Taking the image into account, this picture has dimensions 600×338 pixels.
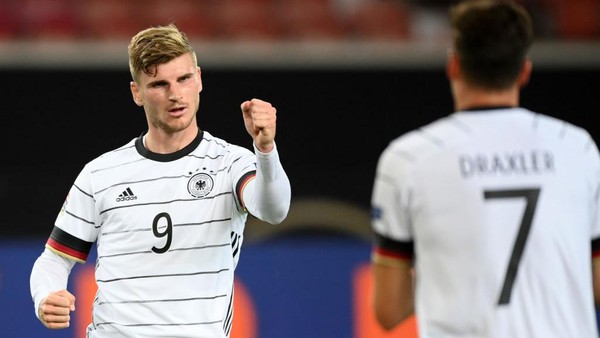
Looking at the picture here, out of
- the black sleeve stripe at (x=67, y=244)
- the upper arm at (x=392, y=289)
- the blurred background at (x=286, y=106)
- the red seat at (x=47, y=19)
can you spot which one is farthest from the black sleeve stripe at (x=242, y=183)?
the red seat at (x=47, y=19)

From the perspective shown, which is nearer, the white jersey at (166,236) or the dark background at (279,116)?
the white jersey at (166,236)

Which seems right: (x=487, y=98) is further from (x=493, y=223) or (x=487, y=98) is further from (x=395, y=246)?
(x=395, y=246)

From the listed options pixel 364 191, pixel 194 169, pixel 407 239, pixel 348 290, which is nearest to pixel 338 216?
pixel 364 191

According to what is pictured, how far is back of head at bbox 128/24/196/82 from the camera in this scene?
4191 millimetres

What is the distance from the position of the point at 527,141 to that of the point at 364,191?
583 cm

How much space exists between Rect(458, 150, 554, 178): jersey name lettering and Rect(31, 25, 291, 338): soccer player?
3.68 ft

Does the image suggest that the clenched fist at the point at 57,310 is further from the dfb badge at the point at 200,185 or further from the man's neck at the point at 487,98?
the man's neck at the point at 487,98

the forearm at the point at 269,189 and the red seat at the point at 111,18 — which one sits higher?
the red seat at the point at 111,18

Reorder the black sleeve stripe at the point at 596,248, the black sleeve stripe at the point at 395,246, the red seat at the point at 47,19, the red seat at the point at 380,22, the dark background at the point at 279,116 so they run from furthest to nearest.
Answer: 1. the red seat at the point at 380,22
2. the red seat at the point at 47,19
3. the dark background at the point at 279,116
4. the black sleeve stripe at the point at 596,248
5. the black sleeve stripe at the point at 395,246

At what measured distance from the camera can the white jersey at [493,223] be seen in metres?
2.85

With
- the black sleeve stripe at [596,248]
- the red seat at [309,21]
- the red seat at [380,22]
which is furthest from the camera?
the red seat at [380,22]

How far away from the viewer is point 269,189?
12.6 feet

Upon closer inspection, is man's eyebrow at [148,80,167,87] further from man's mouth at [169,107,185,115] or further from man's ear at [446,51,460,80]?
man's ear at [446,51,460,80]

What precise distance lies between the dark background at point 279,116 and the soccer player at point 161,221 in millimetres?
4310
